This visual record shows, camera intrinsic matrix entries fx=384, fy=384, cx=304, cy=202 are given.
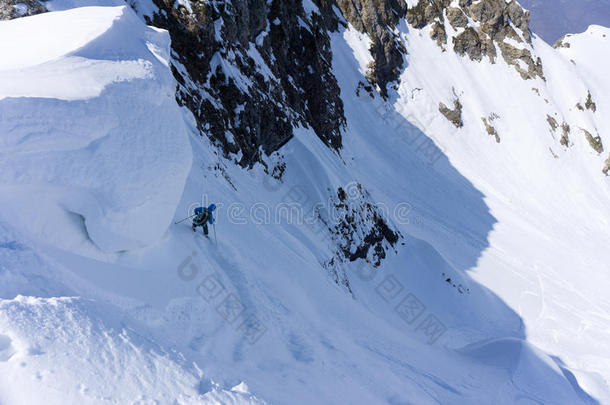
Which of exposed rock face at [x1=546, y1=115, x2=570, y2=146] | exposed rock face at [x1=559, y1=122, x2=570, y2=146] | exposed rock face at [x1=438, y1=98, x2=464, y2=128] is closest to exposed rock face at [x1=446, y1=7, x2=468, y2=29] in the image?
exposed rock face at [x1=438, y1=98, x2=464, y2=128]

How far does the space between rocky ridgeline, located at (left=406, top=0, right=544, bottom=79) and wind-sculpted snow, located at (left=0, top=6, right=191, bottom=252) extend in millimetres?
54071

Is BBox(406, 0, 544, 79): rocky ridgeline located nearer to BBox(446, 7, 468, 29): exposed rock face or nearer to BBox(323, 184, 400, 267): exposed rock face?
BBox(446, 7, 468, 29): exposed rock face

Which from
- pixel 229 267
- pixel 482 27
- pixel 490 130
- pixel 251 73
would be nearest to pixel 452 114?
pixel 490 130

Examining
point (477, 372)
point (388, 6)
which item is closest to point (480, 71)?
point (388, 6)

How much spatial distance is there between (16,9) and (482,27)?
2416 inches

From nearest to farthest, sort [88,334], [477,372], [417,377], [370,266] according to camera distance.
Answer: [88,334] → [417,377] → [477,372] → [370,266]

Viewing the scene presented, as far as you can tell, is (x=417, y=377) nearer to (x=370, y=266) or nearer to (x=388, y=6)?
(x=370, y=266)

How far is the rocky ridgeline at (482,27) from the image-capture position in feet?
177

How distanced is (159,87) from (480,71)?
56664mm

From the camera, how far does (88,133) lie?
625 cm

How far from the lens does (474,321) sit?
22047mm

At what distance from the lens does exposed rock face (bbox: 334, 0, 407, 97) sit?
1809 inches

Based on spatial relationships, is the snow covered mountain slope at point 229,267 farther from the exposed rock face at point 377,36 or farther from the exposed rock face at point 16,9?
the exposed rock face at point 377,36

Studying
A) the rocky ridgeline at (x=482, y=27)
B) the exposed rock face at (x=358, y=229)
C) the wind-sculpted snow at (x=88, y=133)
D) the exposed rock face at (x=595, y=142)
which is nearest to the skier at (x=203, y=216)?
the wind-sculpted snow at (x=88, y=133)
